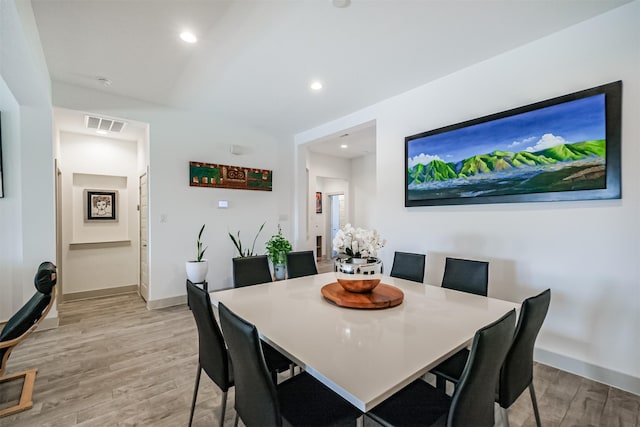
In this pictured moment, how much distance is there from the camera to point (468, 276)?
234 centimetres

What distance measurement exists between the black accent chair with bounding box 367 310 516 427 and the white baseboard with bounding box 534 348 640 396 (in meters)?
1.76

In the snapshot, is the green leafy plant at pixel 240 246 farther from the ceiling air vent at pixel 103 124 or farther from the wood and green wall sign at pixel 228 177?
the ceiling air vent at pixel 103 124

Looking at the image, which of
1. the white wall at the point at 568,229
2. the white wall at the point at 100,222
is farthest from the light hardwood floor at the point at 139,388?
the white wall at the point at 100,222

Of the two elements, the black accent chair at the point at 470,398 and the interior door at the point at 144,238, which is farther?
the interior door at the point at 144,238

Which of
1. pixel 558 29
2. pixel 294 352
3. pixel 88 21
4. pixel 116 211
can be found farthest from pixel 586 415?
pixel 116 211

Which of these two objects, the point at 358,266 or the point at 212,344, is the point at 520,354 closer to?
the point at 358,266

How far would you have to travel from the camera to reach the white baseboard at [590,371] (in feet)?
6.73

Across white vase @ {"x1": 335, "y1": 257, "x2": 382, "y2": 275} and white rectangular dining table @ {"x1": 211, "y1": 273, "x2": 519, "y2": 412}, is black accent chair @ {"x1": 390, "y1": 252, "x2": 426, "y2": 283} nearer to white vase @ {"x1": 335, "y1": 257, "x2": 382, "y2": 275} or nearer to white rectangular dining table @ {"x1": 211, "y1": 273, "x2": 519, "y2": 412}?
white rectangular dining table @ {"x1": 211, "y1": 273, "x2": 519, "y2": 412}

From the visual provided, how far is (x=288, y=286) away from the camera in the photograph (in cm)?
232

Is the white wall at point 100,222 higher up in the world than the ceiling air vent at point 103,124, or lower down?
lower down

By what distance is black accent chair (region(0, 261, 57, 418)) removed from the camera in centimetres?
192

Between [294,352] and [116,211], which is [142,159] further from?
[294,352]

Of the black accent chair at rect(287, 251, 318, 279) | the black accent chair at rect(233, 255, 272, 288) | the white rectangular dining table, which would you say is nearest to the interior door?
the black accent chair at rect(233, 255, 272, 288)

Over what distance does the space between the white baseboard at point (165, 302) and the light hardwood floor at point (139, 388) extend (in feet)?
2.22
